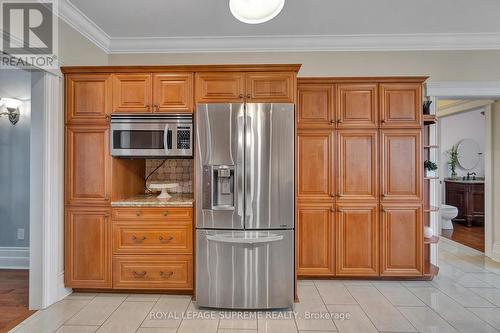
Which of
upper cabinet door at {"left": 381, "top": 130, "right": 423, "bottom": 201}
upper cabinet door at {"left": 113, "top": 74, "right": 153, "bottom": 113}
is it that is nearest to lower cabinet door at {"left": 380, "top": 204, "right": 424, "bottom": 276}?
upper cabinet door at {"left": 381, "top": 130, "right": 423, "bottom": 201}

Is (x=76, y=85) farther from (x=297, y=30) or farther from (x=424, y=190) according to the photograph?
(x=424, y=190)

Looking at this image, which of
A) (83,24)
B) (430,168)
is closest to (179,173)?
(83,24)

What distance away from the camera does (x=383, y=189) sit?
3201 mm

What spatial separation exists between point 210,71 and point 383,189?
7.20 feet

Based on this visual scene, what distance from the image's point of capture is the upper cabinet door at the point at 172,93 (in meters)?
2.94

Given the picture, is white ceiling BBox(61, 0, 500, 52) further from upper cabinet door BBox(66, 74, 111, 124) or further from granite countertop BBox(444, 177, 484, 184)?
granite countertop BBox(444, 177, 484, 184)

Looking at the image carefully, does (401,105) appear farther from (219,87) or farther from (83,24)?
(83,24)

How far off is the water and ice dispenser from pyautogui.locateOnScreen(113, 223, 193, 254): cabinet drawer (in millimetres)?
393

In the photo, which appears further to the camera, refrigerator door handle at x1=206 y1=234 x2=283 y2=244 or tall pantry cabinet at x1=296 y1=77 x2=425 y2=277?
tall pantry cabinet at x1=296 y1=77 x2=425 y2=277

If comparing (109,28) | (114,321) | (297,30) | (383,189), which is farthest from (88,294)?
(297,30)

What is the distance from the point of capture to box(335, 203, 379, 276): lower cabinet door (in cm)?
322

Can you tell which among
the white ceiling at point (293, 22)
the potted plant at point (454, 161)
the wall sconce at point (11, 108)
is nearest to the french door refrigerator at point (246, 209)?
the white ceiling at point (293, 22)

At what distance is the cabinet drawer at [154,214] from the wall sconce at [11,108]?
2.05 metres

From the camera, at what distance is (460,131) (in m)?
7.18
